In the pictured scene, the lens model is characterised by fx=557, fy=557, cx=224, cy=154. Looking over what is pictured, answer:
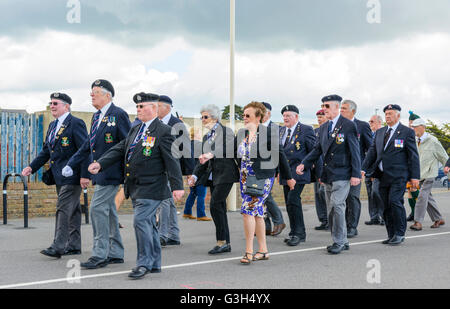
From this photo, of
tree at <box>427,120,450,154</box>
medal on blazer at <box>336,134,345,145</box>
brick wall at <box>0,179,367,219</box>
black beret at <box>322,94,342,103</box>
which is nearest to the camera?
medal on blazer at <box>336,134,345,145</box>

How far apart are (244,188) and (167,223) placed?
2033mm

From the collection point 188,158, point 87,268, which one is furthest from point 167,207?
point 87,268

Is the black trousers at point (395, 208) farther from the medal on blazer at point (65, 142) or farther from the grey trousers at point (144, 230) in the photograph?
the medal on blazer at point (65, 142)

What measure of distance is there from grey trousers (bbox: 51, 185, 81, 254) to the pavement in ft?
0.69

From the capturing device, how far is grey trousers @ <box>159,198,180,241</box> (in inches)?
327

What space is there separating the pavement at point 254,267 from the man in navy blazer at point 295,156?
0.27m

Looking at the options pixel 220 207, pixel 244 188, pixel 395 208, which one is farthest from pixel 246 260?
pixel 395 208

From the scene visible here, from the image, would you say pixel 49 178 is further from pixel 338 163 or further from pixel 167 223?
pixel 338 163

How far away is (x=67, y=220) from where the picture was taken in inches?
284

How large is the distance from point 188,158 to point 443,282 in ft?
14.3

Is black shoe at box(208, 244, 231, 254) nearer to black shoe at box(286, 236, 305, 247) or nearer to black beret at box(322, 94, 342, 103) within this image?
black shoe at box(286, 236, 305, 247)

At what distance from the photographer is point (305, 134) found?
8688mm

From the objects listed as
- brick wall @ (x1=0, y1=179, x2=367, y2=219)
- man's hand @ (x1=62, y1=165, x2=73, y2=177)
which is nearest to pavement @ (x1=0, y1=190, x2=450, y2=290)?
man's hand @ (x1=62, y1=165, x2=73, y2=177)
